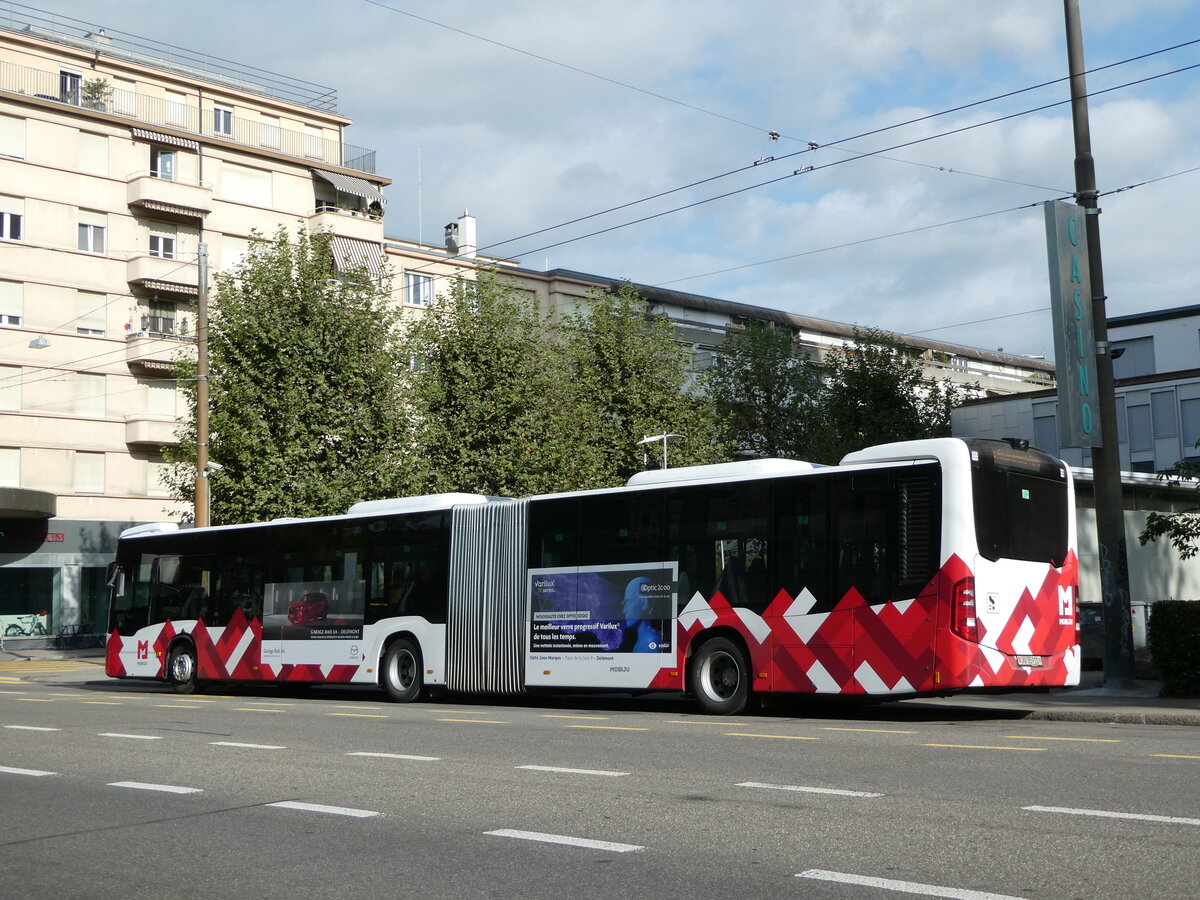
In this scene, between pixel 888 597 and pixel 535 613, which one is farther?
pixel 535 613

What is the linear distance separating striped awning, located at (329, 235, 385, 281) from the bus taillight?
41422 millimetres

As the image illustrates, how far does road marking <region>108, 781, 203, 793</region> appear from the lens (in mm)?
9609

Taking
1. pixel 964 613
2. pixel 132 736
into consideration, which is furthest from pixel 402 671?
pixel 964 613

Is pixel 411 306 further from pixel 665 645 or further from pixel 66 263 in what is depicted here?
pixel 665 645

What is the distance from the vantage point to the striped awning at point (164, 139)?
49938 millimetres

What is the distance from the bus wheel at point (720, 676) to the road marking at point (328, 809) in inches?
345

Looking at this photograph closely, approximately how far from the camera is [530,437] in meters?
38.7

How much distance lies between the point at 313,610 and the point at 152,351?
1178 inches

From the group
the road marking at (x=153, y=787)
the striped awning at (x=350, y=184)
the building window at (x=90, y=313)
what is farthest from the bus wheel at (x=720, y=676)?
the striped awning at (x=350, y=184)

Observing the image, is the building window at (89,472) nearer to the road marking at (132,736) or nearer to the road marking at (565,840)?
the road marking at (132,736)

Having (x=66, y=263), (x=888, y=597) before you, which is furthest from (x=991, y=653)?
(x=66, y=263)

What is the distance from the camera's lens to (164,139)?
50.6 meters

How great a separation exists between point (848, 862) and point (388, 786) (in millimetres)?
4097

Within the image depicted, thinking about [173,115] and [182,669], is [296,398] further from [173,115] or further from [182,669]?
[173,115]
